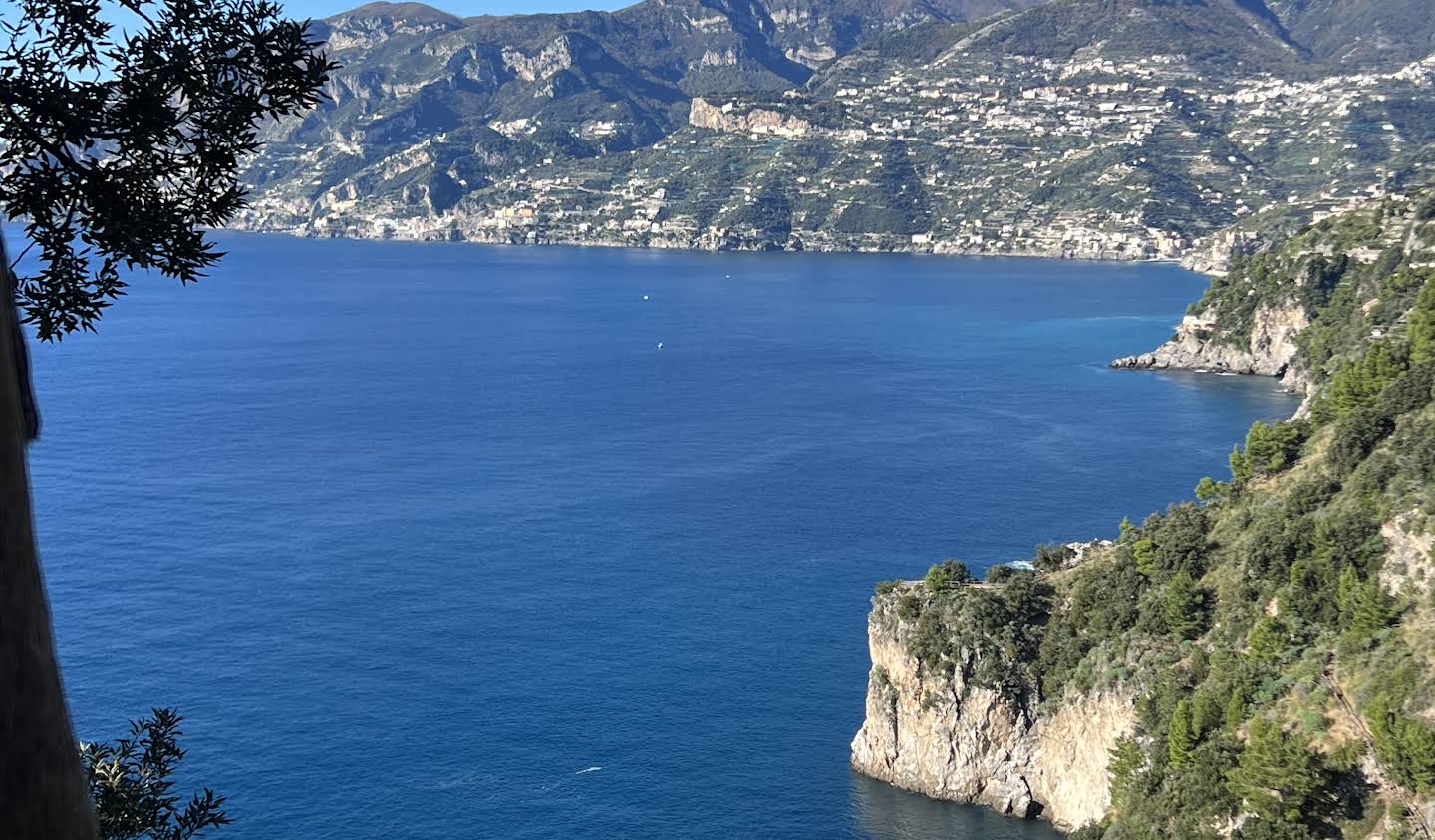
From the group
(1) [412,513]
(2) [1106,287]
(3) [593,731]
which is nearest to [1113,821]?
(3) [593,731]

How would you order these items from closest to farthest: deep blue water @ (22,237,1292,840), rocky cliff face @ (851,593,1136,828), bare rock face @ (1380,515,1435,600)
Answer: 1. bare rock face @ (1380,515,1435,600)
2. rocky cliff face @ (851,593,1136,828)
3. deep blue water @ (22,237,1292,840)

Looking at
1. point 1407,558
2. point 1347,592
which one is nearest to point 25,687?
point 1347,592

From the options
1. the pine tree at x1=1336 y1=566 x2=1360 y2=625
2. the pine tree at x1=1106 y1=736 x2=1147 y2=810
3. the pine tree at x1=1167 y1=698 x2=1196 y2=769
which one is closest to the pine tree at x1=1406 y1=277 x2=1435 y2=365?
the pine tree at x1=1336 y1=566 x2=1360 y2=625

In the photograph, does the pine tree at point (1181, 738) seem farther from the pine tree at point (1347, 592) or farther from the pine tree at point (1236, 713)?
the pine tree at point (1347, 592)

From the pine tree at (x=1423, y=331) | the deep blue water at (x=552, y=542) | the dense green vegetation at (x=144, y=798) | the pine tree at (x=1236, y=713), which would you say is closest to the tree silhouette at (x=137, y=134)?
the dense green vegetation at (x=144, y=798)

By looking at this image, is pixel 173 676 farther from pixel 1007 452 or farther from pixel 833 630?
pixel 1007 452

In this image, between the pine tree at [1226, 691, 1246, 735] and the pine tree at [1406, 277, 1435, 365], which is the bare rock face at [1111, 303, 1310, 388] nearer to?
the pine tree at [1406, 277, 1435, 365]

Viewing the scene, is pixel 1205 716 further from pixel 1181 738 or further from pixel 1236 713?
pixel 1236 713
